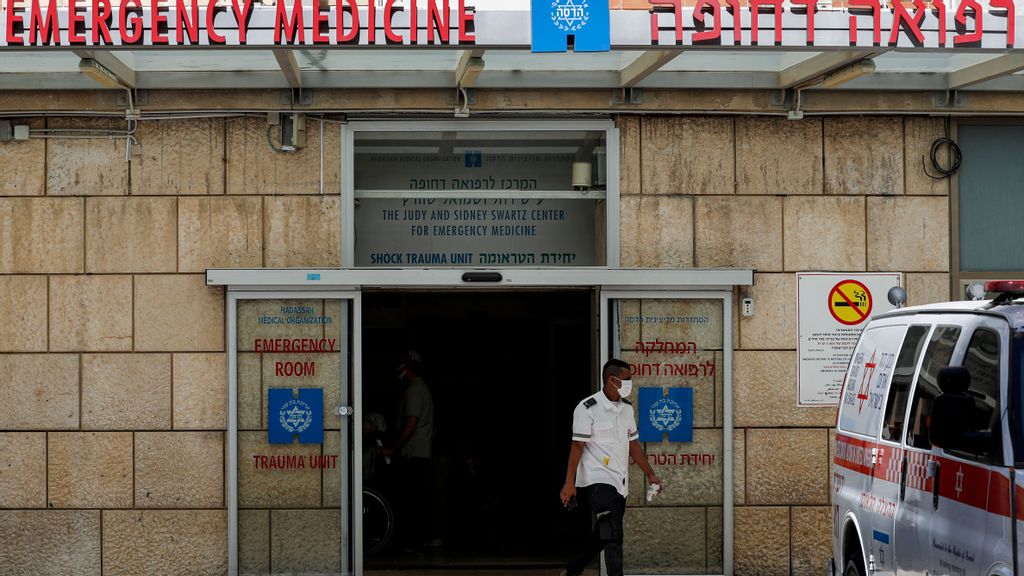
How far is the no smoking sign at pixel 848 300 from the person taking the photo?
1057 cm

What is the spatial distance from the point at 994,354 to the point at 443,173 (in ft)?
19.3

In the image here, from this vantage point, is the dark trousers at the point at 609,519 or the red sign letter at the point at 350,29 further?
the dark trousers at the point at 609,519

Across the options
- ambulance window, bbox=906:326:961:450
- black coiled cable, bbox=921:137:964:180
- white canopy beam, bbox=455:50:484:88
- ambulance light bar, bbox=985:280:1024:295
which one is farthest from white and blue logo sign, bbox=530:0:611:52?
black coiled cable, bbox=921:137:964:180

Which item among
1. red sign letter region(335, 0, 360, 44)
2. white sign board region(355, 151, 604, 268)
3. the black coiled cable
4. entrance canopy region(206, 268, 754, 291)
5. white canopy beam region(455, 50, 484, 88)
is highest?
red sign letter region(335, 0, 360, 44)

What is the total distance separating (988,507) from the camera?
5422 millimetres

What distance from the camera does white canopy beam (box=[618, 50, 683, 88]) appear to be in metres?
9.16

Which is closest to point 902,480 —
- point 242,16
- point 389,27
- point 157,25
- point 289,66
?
point 389,27

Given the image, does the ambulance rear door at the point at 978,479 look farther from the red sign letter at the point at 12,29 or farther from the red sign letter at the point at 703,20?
the red sign letter at the point at 12,29

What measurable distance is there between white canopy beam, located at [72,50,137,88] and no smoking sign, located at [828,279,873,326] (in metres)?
5.87

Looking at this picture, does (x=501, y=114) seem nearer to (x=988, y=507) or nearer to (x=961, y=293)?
(x=961, y=293)

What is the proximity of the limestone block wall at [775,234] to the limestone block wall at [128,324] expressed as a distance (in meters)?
2.75

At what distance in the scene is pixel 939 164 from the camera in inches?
420

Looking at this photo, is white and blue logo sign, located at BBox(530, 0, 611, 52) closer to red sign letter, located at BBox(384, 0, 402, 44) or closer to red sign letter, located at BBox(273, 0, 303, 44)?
red sign letter, located at BBox(384, 0, 402, 44)

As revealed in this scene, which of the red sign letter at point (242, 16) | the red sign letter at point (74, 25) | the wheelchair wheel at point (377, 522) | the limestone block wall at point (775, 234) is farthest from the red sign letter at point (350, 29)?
the wheelchair wheel at point (377, 522)
